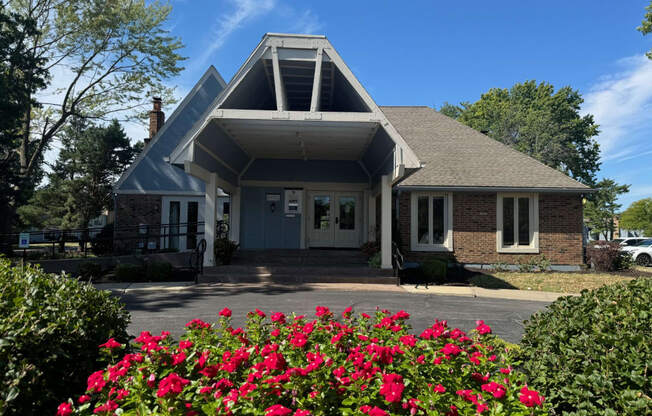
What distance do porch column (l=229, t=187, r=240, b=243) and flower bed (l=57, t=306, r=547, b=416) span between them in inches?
443

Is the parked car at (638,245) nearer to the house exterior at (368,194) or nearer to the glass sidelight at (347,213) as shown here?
the house exterior at (368,194)

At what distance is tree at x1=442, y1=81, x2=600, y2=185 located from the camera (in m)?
41.5

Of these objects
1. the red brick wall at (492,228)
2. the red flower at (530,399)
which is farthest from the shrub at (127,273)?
the red flower at (530,399)

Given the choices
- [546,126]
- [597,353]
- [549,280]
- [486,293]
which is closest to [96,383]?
[597,353]

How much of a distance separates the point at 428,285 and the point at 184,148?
331 inches

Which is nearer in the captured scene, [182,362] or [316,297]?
[182,362]

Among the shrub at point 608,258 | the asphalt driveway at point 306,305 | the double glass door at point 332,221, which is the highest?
the double glass door at point 332,221

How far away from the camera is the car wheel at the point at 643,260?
784 inches

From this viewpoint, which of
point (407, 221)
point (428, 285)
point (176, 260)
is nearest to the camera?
point (428, 285)

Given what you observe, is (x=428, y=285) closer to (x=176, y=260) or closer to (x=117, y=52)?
(x=176, y=260)

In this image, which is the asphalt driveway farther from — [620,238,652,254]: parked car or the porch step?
[620,238,652,254]: parked car

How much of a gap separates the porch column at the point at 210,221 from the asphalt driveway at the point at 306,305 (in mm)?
1263

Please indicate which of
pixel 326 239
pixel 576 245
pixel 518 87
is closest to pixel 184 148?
pixel 326 239

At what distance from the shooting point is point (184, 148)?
9.40 m
